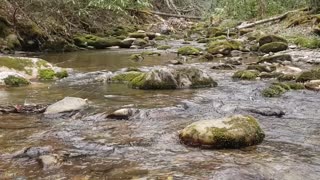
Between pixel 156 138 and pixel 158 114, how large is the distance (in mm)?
1273

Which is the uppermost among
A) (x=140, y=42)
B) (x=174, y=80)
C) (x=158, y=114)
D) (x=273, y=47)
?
(x=140, y=42)

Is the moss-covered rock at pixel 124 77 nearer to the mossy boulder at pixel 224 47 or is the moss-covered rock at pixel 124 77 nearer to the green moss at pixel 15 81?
the green moss at pixel 15 81

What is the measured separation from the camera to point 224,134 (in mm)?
4453

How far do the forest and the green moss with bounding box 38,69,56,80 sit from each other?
0.04 metres

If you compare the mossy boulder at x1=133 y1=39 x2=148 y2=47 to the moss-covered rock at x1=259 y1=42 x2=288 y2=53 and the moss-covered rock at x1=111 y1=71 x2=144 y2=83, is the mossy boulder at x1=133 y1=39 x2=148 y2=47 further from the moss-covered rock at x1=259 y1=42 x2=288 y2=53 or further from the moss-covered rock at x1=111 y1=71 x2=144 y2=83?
the moss-covered rock at x1=111 y1=71 x2=144 y2=83

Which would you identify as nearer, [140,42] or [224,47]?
[224,47]

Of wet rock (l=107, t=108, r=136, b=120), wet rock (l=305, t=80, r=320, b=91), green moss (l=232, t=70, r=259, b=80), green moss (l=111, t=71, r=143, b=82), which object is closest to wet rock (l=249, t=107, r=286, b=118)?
wet rock (l=107, t=108, r=136, b=120)

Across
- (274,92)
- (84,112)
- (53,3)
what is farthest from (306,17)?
(84,112)

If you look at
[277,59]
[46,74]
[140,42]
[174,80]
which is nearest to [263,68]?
[277,59]

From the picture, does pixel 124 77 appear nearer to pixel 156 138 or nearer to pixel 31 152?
pixel 156 138

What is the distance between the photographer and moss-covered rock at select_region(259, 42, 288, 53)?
1510cm

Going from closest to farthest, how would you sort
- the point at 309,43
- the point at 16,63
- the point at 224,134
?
the point at 224,134
the point at 16,63
the point at 309,43

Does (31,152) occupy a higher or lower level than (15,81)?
lower

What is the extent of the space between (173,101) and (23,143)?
292 cm
